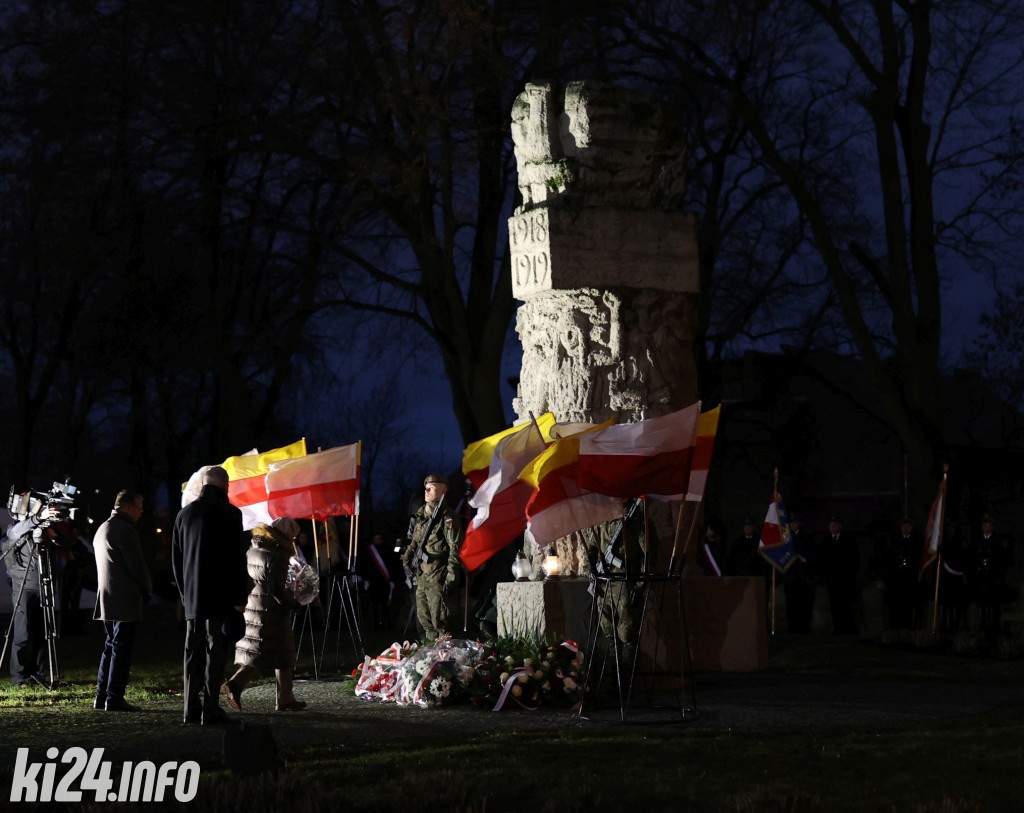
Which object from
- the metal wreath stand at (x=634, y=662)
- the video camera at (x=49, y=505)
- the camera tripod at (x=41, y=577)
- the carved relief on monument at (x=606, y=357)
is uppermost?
the carved relief on monument at (x=606, y=357)

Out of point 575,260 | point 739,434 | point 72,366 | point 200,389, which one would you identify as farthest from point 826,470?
point 575,260

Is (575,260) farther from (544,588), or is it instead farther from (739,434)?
(739,434)

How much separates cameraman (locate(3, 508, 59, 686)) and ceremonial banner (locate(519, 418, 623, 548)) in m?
5.20

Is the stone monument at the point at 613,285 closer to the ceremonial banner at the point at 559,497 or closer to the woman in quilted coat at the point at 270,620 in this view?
the woman in quilted coat at the point at 270,620

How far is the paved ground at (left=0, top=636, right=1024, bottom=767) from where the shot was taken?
1012cm

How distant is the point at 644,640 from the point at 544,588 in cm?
100

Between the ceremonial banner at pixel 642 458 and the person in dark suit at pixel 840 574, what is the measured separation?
1082 centimetres

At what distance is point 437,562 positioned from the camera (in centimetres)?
1480

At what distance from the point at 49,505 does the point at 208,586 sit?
3.47 metres

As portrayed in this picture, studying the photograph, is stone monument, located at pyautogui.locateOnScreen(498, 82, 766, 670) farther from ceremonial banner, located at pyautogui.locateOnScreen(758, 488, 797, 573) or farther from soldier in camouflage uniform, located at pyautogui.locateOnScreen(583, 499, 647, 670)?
ceremonial banner, located at pyautogui.locateOnScreen(758, 488, 797, 573)

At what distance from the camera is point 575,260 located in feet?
46.7

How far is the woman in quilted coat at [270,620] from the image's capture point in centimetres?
1211

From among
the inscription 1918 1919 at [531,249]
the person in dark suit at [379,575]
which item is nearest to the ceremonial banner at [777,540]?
the person in dark suit at [379,575]

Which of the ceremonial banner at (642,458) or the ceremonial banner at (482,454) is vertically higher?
the ceremonial banner at (482,454)
